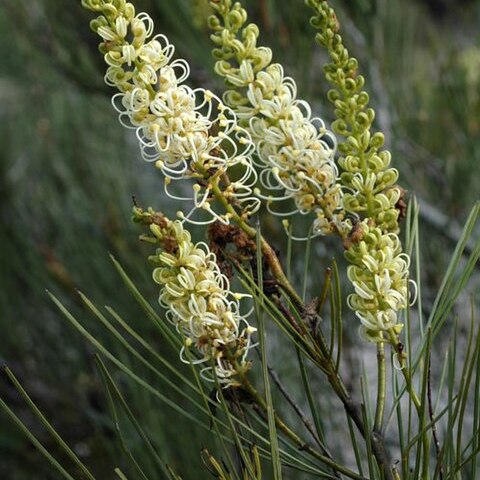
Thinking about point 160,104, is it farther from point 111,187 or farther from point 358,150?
point 111,187

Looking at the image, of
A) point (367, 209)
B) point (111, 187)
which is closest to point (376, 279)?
point (367, 209)

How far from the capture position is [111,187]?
1.14 m

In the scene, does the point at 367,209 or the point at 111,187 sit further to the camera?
the point at 111,187

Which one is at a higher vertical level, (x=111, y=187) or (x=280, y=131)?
(x=280, y=131)

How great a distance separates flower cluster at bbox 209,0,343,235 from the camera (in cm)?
37

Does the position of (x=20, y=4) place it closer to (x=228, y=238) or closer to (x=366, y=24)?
(x=366, y=24)

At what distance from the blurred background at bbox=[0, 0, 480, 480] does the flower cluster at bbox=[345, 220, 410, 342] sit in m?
0.42

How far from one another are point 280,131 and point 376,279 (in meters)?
0.08

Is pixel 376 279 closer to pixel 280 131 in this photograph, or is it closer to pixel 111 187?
pixel 280 131

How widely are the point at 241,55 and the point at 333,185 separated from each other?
70 mm

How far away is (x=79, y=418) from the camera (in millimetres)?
1088

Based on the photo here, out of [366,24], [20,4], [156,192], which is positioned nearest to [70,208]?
[156,192]

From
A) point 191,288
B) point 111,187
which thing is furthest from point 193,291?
point 111,187

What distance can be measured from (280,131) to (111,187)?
79 cm
